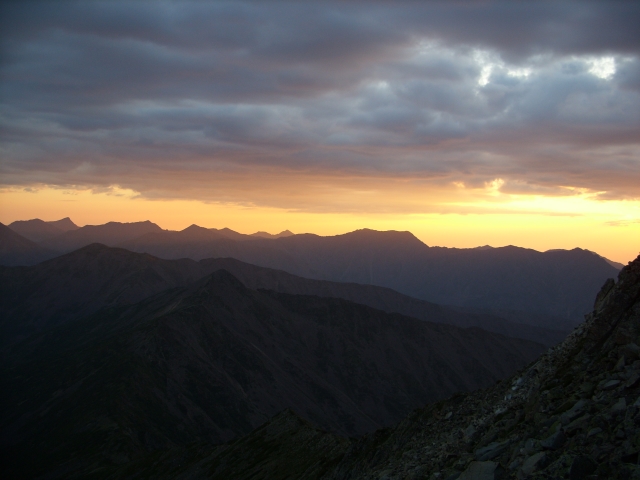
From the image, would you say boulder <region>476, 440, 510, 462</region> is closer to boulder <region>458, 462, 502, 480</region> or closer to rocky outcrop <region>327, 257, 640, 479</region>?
rocky outcrop <region>327, 257, 640, 479</region>

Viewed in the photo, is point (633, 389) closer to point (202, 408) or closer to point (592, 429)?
point (592, 429)

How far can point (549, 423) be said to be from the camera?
21.5 m

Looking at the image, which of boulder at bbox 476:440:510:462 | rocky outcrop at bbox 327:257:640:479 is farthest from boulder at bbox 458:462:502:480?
boulder at bbox 476:440:510:462

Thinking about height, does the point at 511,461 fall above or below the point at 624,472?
below

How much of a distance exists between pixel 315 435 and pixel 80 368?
143m

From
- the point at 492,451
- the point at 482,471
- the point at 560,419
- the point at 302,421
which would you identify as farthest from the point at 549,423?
the point at 302,421

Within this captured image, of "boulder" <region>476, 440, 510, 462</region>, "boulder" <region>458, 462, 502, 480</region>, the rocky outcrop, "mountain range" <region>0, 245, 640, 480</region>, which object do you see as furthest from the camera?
Result: "boulder" <region>476, 440, 510, 462</region>

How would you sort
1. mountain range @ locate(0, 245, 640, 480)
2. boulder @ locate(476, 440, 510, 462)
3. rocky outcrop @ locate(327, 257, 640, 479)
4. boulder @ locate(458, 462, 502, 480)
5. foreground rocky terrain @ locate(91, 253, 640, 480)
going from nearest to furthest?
rocky outcrop @ locate(327, 257, 640, 479), foreground rocky terrain @ locate(91, 253, 640, 480), mountain range @ locate(0, 245, 640, 480), boulder @ locate(458, 462, 502, 480), boulder @ locate(476, 440, 510, 462)

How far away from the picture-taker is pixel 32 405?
17088 centimetres

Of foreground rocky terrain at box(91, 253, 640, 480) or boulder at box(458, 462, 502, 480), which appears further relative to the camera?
boulder at box(458, 462, 502, 480)

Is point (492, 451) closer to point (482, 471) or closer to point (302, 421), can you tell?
point (482, 471)

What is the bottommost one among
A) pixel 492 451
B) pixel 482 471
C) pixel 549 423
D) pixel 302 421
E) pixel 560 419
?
pixel 302 421

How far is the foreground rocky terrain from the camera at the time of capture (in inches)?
699

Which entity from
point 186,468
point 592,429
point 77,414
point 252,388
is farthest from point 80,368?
point 592,429
